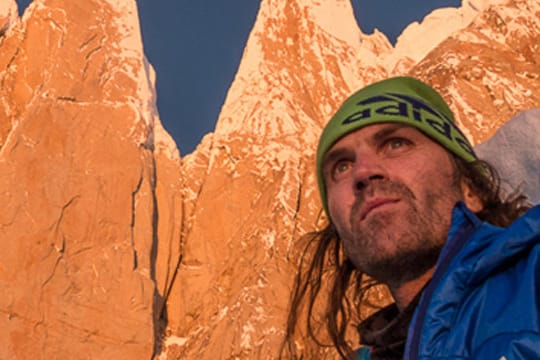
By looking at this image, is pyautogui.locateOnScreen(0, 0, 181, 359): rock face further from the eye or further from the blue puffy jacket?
the blue puffy jacket

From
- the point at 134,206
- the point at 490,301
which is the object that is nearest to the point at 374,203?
the point at 490,301

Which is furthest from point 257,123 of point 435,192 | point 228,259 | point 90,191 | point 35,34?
point 435,192

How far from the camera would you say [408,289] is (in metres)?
1.71

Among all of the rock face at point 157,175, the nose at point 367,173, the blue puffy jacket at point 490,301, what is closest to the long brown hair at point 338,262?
the nose at point 367,173

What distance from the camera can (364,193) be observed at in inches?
67.6

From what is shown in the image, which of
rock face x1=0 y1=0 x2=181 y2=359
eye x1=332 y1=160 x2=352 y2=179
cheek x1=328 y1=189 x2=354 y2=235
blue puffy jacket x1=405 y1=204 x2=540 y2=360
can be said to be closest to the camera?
blue puffy jacket x1=405 y1=204 x2=540 y2=360

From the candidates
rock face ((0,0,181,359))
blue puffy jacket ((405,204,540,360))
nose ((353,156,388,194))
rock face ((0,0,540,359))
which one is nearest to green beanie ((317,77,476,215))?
nose ((353,156,388,194))

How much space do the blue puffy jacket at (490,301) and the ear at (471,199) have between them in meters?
0.65

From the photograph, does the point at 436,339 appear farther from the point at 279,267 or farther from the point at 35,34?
the point at 35,34

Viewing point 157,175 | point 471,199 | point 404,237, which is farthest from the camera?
point 157,175

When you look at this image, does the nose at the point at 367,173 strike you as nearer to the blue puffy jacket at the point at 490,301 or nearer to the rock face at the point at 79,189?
the blue puffy jacket at the point at 490,301

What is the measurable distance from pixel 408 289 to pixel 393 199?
23 cm

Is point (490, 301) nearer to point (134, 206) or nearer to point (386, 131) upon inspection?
point (386, 131)

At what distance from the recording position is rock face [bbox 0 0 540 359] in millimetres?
17703
